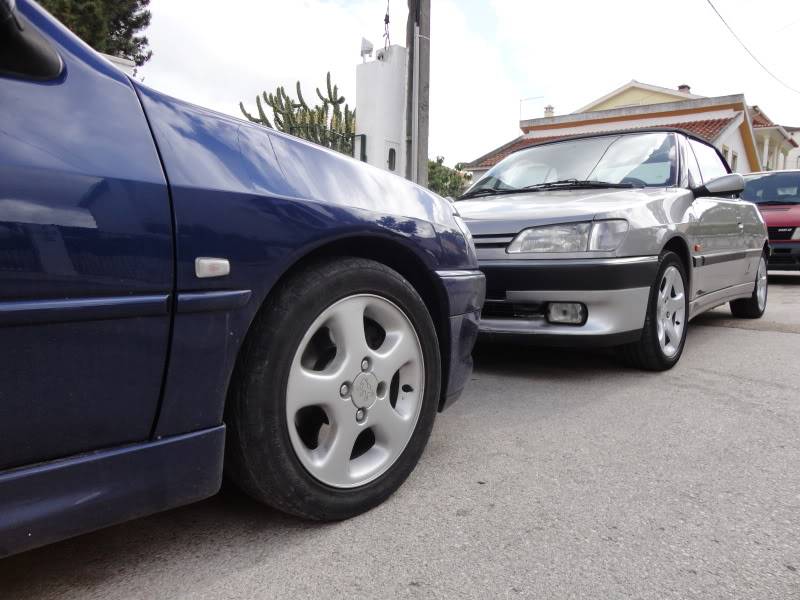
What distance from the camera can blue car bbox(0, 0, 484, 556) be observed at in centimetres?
117

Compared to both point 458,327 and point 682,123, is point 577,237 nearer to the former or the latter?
point 458,327

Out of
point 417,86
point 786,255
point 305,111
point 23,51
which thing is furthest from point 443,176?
point 23,51

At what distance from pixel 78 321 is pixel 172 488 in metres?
0.45

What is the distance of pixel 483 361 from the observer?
13.1 feet

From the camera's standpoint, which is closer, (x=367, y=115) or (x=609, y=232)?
(x=609, y=232)

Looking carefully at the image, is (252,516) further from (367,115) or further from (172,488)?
(367,115)

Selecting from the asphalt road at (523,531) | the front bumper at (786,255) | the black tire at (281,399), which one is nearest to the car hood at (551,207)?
the asphalt road at (523,531)

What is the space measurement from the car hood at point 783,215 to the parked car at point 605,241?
524 cm

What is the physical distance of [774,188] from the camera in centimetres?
973

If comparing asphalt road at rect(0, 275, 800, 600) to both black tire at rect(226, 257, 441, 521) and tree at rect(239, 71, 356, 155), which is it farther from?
tree at rect(239, 71, 356, 155)

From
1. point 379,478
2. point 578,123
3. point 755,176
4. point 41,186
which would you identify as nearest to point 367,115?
point 379,478

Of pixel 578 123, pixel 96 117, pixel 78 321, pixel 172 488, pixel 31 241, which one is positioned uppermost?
pixel 578 123

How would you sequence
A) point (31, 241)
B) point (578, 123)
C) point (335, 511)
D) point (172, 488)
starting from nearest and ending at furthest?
point (31, 241) → point (172, 488) → point (335, 511) → point (578, 123)

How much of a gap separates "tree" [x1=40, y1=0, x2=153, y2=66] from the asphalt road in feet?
26.4
